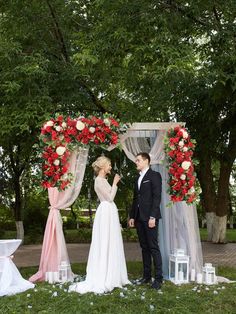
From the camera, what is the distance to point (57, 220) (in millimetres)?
7348

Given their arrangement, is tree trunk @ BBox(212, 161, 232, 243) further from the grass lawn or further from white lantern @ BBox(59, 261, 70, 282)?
white lantern @ BBox(59, 261, 70, 282)

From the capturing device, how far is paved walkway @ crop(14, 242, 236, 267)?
10.3 m

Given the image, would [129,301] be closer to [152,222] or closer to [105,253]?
[105,253]

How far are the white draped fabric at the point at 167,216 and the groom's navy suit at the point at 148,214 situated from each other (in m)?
0.71

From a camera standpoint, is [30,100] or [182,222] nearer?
[182,222]

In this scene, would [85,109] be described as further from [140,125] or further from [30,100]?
[140,125]

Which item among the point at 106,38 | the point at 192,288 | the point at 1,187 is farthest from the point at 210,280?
the point at 1,187

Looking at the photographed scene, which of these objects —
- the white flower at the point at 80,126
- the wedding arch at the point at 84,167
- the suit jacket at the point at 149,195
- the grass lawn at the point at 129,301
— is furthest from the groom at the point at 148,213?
the white flower at the point at 80,126

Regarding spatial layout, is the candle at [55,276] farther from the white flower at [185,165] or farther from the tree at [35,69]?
the white flower at [185,165]

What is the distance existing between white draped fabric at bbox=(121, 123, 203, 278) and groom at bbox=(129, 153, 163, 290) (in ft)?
2.12

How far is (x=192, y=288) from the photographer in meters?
6.57

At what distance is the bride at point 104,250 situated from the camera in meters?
6.35

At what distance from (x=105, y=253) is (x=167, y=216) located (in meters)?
1.49

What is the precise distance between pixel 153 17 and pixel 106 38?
0.83 m
